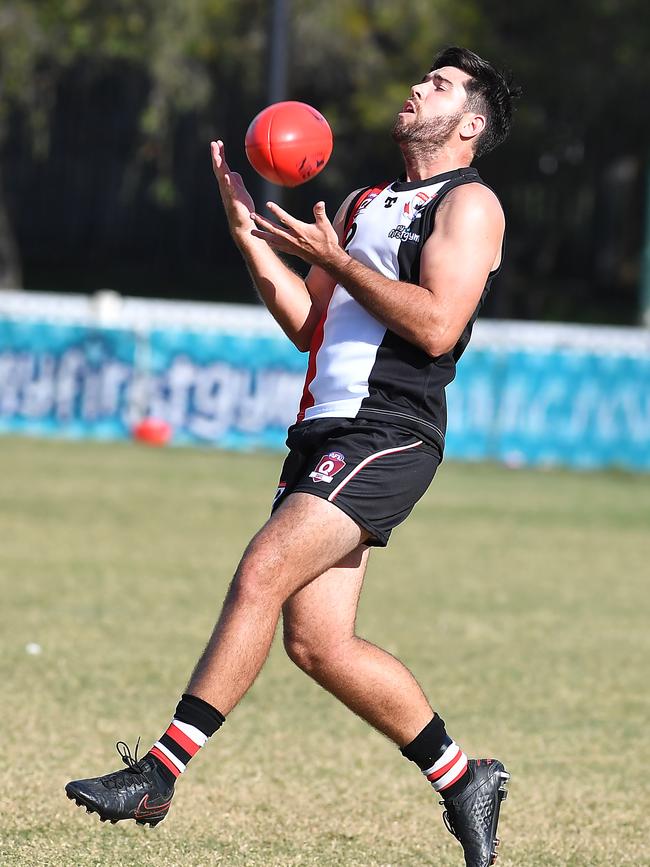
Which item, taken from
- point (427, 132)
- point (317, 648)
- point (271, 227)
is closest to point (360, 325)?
point (271, 227)

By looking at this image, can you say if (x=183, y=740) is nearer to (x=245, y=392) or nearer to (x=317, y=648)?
(x=317, y=648)

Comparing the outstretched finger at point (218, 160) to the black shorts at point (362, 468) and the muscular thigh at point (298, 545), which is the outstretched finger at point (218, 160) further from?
the muscular thigh at point (298, 545)

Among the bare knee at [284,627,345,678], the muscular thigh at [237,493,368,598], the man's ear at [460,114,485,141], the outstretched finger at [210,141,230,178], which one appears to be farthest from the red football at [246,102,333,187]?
the bare knee at [284,627,345,678]

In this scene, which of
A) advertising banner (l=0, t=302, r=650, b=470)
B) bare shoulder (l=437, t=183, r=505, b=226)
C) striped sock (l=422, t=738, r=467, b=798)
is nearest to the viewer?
bare shoulder (l=437, t=183, r=505, b=226)

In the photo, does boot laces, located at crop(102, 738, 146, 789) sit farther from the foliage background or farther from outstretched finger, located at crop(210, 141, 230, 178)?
the foliage background

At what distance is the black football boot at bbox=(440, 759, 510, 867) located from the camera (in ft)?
14.9

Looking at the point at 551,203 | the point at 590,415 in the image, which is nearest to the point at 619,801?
the point at 590,415

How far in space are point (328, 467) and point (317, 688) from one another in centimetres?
319

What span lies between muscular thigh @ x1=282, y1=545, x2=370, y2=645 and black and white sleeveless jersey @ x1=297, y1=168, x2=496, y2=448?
1.48 feet

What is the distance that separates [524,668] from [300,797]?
9.07 feet

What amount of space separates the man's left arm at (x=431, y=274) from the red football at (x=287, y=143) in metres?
0.59

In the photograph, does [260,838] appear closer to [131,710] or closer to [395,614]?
[131,710]

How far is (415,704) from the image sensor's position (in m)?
4.59

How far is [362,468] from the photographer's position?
4.36 m
